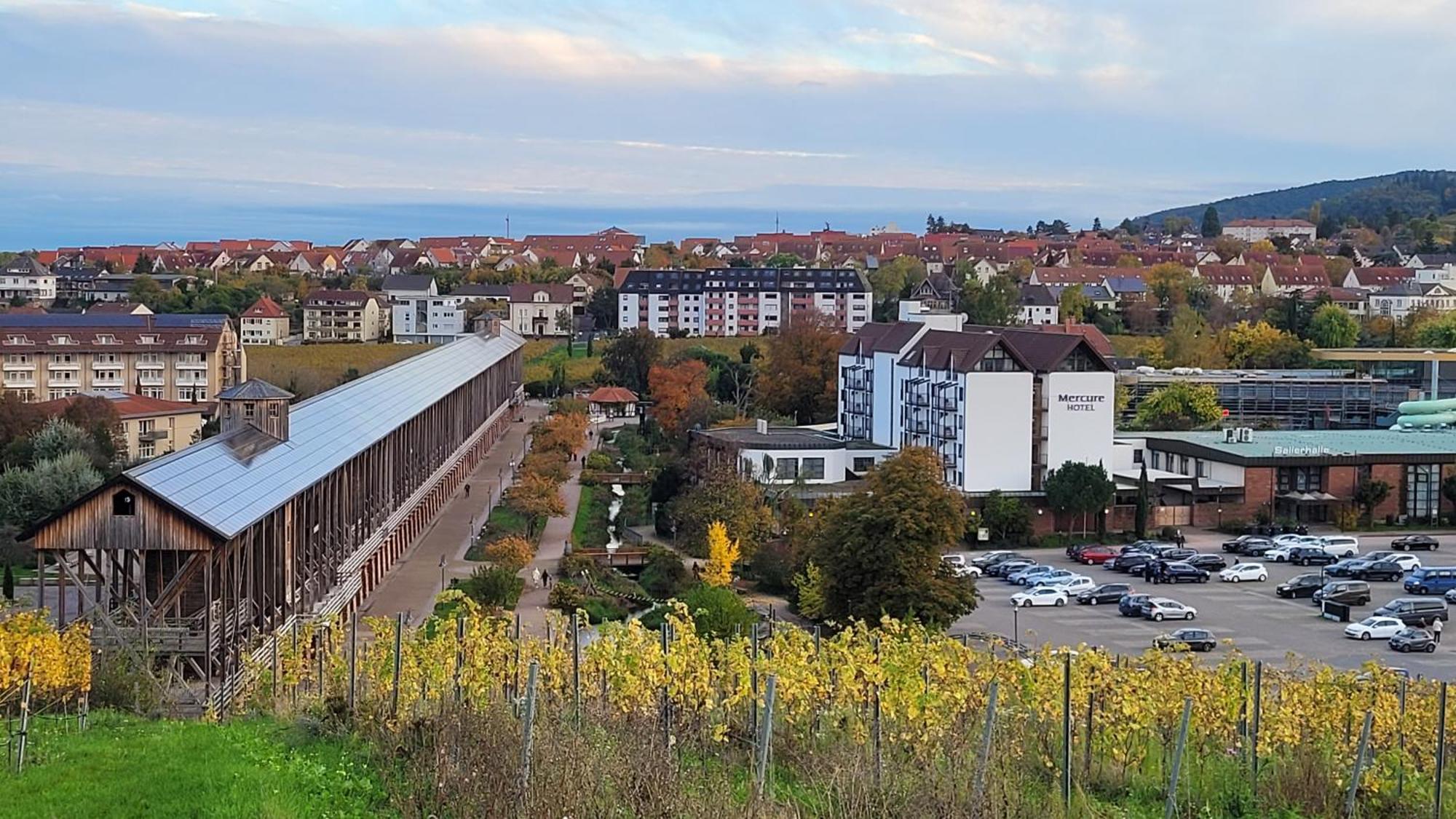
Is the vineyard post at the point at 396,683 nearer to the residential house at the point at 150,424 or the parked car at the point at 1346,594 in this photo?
the parked car at the point at 1346,594

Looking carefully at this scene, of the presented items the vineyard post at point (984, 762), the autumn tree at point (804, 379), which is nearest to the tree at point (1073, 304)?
the autumn tree at point (804, 379)

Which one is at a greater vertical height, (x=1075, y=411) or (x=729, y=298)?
(x=729, y=298)

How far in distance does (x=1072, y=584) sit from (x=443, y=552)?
1204cm

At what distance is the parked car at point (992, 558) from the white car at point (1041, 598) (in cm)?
303

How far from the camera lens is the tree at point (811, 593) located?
2267 centimetres

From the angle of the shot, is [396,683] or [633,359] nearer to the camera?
[396,683]

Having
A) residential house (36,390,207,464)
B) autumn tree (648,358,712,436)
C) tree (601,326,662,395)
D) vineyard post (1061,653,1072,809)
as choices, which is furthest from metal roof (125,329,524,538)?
tree (601,326,662,395)

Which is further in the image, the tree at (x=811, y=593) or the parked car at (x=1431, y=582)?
the parked car at (x=1431, y=582)

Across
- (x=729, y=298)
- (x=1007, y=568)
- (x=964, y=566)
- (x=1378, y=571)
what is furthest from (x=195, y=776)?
(x=729, y=298)

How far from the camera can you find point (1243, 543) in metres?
31.8

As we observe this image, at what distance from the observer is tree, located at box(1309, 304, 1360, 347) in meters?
61.8

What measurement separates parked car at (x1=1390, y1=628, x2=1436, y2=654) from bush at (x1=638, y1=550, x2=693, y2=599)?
11183 mm

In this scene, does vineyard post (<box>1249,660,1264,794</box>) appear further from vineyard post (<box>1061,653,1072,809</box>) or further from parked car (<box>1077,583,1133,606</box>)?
parked car (<box>1077,583,1133,606</box>)

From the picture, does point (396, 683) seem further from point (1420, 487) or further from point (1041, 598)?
point (1420, 487)
